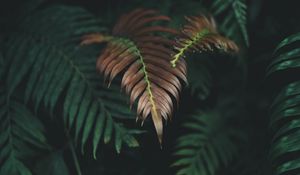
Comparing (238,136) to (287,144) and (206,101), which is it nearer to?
(206,101)

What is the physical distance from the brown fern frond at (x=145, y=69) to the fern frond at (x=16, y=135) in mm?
400

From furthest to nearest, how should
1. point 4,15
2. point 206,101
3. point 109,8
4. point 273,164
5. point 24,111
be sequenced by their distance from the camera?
point 206,101 < point 109,8 < point 4,15 < point 24,111 < point 273,164

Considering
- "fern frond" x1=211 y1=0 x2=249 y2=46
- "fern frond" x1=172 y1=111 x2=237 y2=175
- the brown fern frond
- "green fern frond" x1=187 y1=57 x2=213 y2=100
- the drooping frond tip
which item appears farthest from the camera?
"green fern frond" x1=187 y1=57 x2=213 y2=100

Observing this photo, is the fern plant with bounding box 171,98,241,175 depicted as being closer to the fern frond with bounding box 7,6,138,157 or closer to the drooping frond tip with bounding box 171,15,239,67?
the fern frond with bounding box 7,6,138,157

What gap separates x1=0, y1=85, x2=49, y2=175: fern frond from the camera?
167 cm

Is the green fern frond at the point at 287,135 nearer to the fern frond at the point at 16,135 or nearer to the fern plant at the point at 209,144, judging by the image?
the fern plant at the point at 209,144

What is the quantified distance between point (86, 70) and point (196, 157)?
589 millimetres

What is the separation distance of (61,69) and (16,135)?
0.31 metres

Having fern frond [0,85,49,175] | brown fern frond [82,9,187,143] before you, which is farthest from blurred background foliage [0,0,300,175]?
brown fern frond [82,9,187,143]

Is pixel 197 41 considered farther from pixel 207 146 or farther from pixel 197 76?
pixel 207 146

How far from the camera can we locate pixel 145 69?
147cm

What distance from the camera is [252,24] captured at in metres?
2.38

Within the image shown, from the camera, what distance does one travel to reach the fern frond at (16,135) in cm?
167

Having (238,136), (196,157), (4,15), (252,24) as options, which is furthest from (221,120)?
(4,15)
